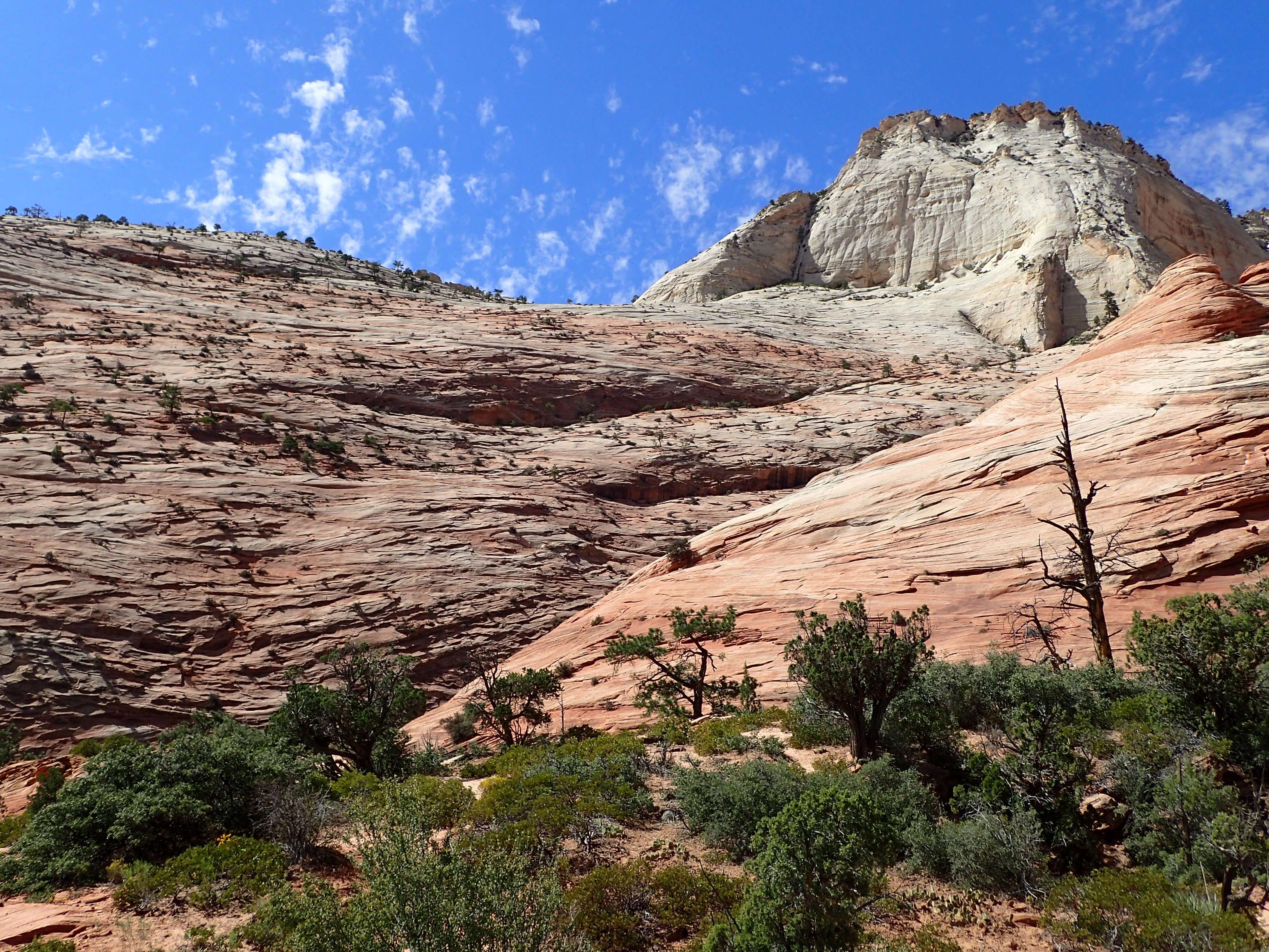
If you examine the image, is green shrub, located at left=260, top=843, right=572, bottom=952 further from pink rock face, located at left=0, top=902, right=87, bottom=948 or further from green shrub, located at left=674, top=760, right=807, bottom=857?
green shrub, located at left=674, top=760, right=807, bottom=857

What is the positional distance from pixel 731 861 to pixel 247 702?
15552 mm

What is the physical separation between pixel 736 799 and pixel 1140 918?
12.7ft

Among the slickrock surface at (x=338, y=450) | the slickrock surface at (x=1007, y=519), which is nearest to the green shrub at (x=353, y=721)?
the slickrock surface at (x=1007, y=519)

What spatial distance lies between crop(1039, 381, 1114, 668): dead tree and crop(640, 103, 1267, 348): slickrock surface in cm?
3988

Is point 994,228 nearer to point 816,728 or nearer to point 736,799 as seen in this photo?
point 816,728

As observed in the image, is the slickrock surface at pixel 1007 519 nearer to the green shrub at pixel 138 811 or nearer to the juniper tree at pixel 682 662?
the juniper tree at pixel 682 662

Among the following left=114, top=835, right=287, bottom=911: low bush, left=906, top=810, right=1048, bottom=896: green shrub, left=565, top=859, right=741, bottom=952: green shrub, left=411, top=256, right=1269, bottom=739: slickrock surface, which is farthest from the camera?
left=411, top=256, right=1269, bottom=739: slickrock surface

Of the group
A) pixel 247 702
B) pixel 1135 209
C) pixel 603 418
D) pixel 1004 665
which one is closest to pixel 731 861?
pixel 1004 665

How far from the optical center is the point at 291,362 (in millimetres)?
34719

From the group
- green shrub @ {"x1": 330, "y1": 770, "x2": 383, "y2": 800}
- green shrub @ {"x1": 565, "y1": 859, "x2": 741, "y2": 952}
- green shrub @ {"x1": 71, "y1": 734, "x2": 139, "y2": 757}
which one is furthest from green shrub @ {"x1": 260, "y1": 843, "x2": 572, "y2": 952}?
green shrub @ {"x1": 71, "y1": 734, "x2": 139, "y2": 757}

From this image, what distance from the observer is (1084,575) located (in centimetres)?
1487

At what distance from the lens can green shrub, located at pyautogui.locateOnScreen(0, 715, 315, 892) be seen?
8.06 meters

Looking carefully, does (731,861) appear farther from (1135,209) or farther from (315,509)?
(1135,209)

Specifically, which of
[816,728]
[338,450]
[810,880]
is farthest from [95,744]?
→ [810,880]
